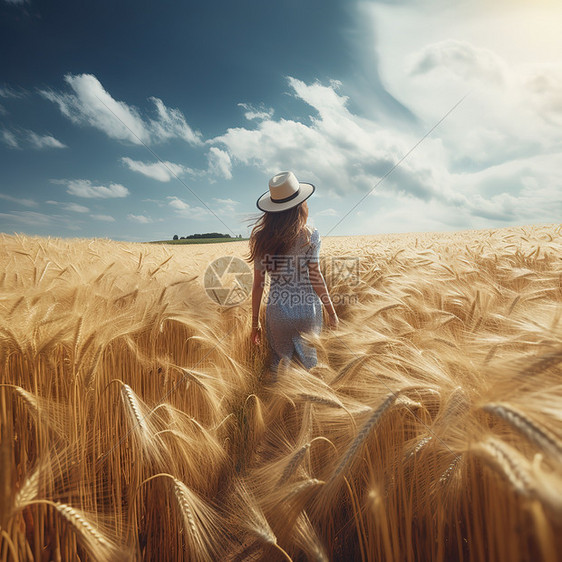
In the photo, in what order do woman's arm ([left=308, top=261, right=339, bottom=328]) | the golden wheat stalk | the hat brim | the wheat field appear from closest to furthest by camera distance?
the golden wheat stalk → the wheat field → the hat brim → woman's arm ([left=308, top=261, right=339, bottom=328])

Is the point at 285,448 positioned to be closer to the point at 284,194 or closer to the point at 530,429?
the point at 530,429

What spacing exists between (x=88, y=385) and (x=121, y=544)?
1.68ft

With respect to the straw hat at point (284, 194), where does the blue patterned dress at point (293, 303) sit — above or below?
below

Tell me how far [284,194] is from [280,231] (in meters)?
0.31

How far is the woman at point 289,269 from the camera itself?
2283 millimetres

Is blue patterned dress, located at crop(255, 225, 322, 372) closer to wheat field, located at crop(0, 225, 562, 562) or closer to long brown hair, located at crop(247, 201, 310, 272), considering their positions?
long brown hair, located at crop(247, 201, 310, 272)

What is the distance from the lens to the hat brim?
223 centimetres

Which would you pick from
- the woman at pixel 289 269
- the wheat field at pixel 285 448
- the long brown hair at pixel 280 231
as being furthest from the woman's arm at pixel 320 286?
the wheat field at pixel 285 448

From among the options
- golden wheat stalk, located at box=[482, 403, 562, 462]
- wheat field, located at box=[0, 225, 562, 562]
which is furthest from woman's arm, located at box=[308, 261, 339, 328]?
golden wheat stalk, located at box=[482, 403, 562, 462]

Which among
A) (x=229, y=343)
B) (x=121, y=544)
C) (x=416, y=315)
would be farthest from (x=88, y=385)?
(x=416, y=315)

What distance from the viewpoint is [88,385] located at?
1.08 meters

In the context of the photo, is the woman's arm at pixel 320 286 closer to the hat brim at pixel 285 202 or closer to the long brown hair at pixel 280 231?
the long brown hair at pixel 280 231

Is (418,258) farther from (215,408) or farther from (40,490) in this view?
(40,490)

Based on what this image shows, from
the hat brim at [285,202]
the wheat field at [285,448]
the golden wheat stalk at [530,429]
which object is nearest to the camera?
the golden wheat stalk at [530,429]
